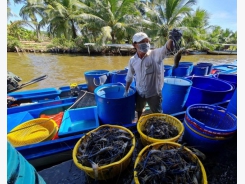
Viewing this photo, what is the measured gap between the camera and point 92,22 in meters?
15.8

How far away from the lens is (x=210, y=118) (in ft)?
6.64

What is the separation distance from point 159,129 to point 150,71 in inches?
37.2

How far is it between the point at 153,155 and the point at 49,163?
1730 mm

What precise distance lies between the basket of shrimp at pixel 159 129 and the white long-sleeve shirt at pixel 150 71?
49 centimetres

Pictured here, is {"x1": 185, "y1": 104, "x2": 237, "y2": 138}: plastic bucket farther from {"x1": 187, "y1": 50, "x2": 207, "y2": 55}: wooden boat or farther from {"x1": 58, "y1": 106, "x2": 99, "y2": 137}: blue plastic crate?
{"x1": 187, "y1": 50, "x2": 207, "y2": 55}: wooden boat

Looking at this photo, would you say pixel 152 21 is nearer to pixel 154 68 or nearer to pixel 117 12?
pixel 117 12

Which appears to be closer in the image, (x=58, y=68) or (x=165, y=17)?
(x=58, y=68)

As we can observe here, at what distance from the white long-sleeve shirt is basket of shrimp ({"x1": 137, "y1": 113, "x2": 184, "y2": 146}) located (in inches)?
19.4

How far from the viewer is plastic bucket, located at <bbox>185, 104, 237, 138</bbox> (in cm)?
161

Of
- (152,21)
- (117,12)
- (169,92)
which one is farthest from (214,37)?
(169,92)

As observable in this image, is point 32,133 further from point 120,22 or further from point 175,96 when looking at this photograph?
point 120,22

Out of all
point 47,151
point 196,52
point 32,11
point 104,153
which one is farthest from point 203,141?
point 32,11

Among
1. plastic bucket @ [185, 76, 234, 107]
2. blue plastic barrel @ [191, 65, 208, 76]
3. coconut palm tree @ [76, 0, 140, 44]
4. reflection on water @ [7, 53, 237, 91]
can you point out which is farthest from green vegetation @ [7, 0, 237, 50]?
plastic bucket @ [185, 76, 234, 107]

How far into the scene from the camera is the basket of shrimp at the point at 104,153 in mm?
1330
